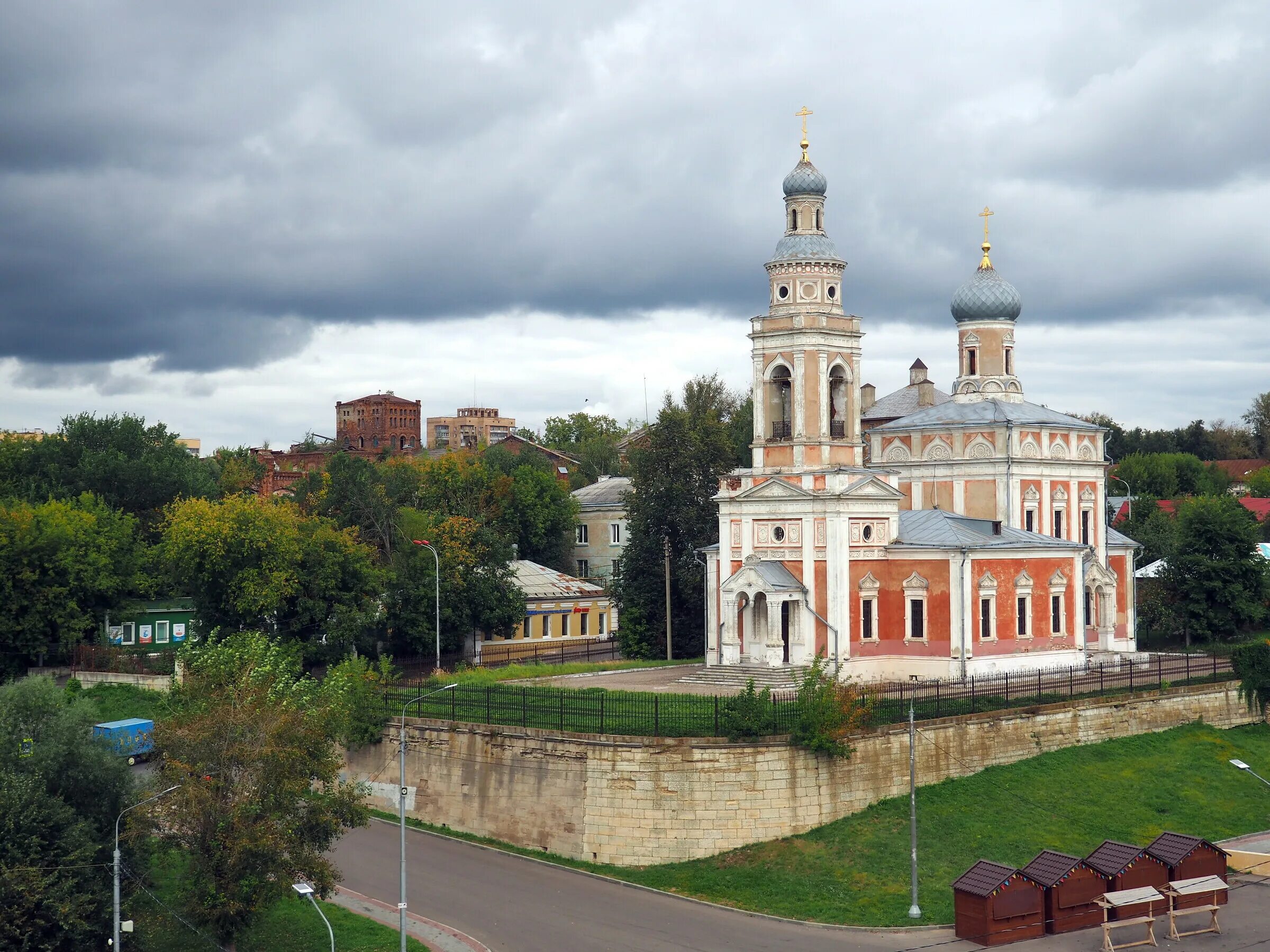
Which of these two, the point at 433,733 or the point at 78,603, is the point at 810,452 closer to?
the point at 433,733

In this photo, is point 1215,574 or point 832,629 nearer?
point 832,629

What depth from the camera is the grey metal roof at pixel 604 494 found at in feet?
261

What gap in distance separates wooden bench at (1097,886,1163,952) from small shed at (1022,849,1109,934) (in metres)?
0.50

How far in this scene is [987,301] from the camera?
191 feet

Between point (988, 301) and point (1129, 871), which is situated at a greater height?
point (988, 301)

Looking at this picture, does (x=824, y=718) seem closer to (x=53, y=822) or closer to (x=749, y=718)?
(x=749, y=718)

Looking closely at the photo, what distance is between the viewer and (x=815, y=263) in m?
49.5

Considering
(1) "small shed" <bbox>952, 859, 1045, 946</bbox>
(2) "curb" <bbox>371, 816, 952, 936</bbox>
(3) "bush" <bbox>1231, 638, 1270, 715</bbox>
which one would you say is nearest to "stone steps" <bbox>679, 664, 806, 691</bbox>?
(2) "curb" <bbox>371, 816, 952, 936</bbox>

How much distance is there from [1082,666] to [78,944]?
106 feet

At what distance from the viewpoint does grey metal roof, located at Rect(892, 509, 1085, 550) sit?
47847 millimetres

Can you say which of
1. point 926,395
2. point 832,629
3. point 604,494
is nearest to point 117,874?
point 832,629

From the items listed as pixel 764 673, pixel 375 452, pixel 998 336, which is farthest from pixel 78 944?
pixel 375 452

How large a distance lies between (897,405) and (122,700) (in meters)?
44.4

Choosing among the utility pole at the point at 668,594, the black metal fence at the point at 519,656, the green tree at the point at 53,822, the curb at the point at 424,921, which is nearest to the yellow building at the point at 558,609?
the black metal fence at the point at 519,656
